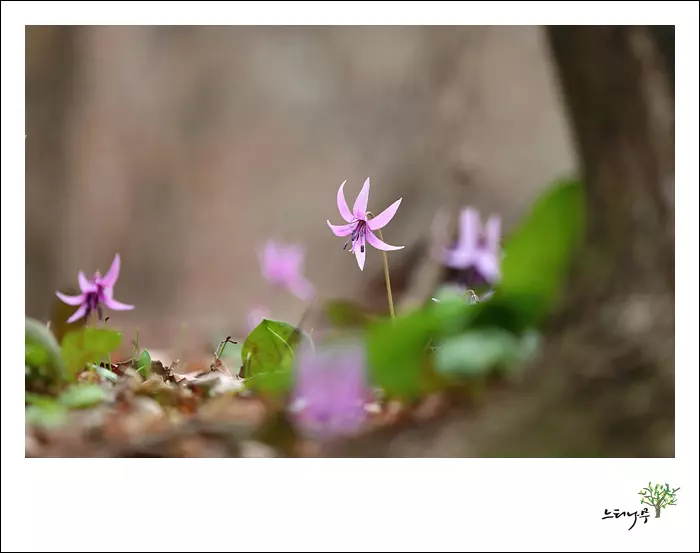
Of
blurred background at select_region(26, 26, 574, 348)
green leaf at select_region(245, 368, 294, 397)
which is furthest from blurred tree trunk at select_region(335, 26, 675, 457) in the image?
blurred background at select_region(26, 26, 574, 348)

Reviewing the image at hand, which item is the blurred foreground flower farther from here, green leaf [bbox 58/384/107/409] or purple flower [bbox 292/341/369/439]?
green leaf [bbox 58/384/107/409]

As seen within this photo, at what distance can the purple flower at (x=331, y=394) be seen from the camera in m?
1.05

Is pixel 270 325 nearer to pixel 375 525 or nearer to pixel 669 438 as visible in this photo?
pixel 375 525

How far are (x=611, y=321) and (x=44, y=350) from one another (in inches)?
36.9

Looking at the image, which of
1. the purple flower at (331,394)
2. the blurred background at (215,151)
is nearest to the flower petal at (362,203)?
the purple flower at (331,394)

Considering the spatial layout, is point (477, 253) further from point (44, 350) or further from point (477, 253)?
point (44, 350)

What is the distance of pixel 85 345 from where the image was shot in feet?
4.26

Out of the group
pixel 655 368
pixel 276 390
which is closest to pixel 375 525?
pixel 276 390

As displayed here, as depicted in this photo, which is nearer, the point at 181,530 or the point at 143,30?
the point at 181,530

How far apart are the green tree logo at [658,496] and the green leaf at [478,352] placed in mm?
431

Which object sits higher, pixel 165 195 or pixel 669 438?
pixel 165 195

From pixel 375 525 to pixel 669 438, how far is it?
0.50 metres

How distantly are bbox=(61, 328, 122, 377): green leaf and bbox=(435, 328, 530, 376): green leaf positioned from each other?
0.66 m

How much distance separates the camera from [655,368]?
0.98 metres
